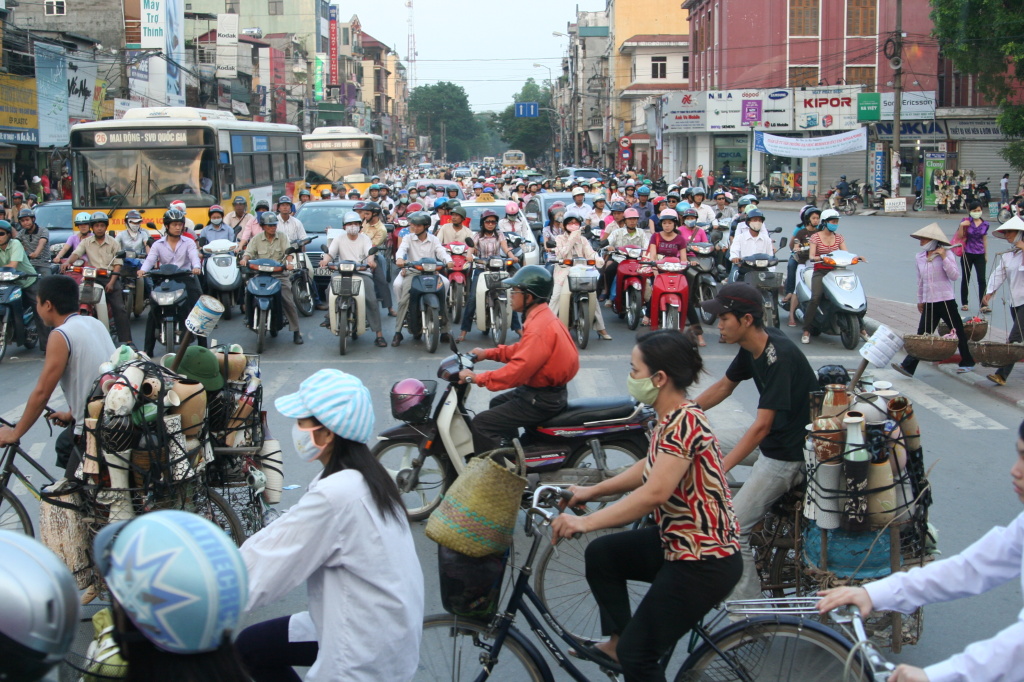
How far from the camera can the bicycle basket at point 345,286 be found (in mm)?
12562

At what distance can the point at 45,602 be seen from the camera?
180 centimetres

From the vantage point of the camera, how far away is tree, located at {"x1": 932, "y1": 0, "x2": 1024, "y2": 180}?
35.3 meters

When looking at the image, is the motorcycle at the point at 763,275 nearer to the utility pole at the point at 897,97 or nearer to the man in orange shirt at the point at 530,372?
the man in orange shirt at the point at 530,372

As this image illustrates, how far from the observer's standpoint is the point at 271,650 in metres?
3.19

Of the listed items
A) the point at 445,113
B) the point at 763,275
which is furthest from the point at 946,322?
the point at 445,113

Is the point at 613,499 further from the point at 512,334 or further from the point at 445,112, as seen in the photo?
the point at 445,112

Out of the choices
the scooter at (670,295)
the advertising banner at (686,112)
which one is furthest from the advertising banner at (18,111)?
the advertising banner at (686,112)

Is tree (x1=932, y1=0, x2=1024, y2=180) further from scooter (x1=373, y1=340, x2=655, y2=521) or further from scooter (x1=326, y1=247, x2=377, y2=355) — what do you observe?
scooter (x1=373, y1=340, x2=655, y2=521)

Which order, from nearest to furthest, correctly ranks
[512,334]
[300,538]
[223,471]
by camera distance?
[300,538], [223,471], [512,334]

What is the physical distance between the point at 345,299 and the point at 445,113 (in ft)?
509

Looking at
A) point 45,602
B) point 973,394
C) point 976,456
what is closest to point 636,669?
point 45,602

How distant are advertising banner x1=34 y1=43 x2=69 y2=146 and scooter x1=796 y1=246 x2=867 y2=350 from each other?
2626 centimetres

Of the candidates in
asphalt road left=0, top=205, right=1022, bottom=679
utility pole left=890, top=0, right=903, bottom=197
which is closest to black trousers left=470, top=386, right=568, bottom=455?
asphalt road left=0, top=205, right=1022, bottom=679

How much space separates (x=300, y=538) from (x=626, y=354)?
390 inches
